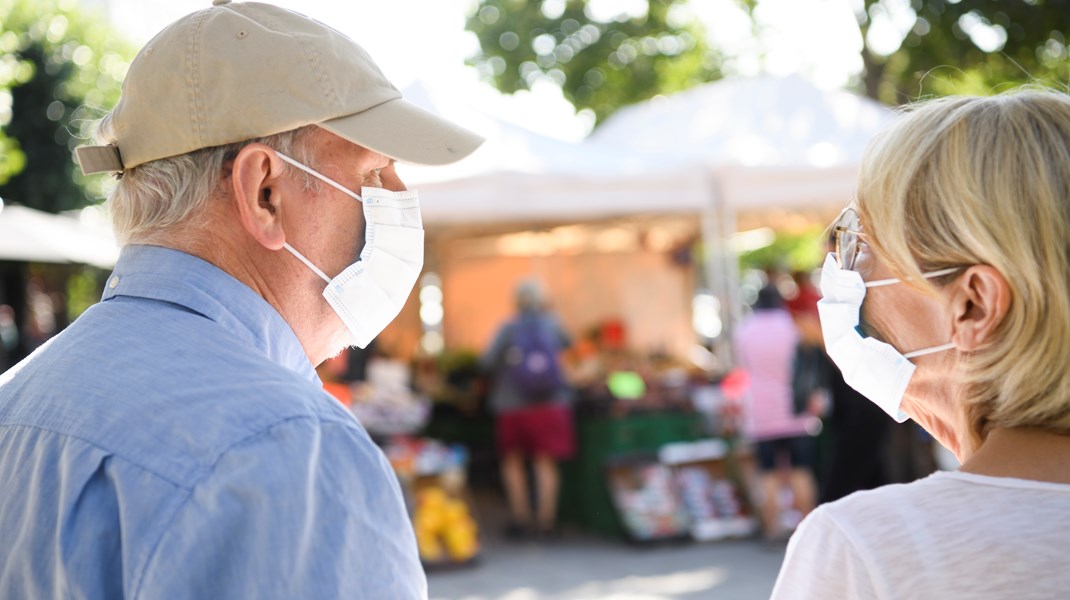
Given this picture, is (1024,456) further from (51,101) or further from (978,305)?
(51,101)

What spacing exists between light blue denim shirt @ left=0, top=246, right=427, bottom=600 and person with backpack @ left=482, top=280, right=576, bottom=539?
6858mm

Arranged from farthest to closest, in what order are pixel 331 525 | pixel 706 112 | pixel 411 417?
pixel 706 112 → pixel 411 417 → pixel 331 525

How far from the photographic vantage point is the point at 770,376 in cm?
782

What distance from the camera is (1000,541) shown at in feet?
4.17

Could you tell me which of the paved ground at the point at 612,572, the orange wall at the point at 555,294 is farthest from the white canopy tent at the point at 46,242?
the paved ground at the point at 612,572

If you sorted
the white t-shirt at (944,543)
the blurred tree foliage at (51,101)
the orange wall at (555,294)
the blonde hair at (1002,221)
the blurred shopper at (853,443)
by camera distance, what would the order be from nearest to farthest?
the white t-shirt at (944,543), the blonde hair at (1002,221), the blurred shopper at (853,443), the orange wall at (555,294), the blurred tree foliage at (51,101)

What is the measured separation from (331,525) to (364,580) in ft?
0.23

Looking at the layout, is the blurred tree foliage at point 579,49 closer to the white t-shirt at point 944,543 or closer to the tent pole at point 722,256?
the tent pole at point 722,256

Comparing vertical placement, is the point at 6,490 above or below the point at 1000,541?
above

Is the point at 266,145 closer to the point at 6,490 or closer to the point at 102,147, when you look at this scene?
the point at 102,147

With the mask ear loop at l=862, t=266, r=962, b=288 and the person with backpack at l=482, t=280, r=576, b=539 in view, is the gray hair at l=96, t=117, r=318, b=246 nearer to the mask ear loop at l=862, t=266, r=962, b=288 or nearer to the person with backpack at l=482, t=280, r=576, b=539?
the mask ear loop at l=862, t=266, r=962, b=288

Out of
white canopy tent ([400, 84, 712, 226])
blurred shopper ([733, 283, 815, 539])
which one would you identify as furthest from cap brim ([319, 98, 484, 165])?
blurred shopper ([733, 283, 815, 539])

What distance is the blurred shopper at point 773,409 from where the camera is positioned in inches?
306

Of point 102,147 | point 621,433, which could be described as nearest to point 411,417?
point 621,433
